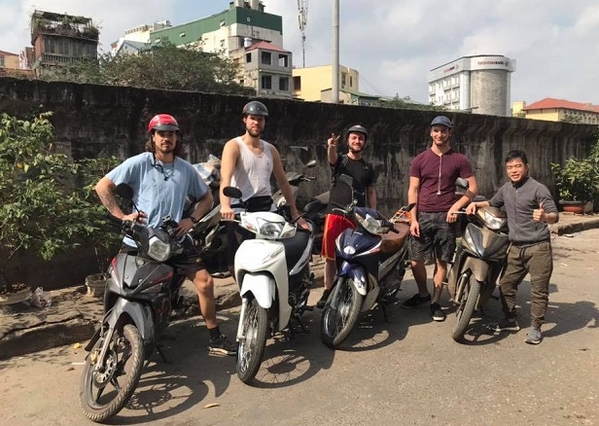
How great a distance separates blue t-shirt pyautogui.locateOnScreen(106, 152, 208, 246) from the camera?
3.59m

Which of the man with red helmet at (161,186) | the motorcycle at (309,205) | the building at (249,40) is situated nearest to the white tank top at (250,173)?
the motorcycle at (309,205)

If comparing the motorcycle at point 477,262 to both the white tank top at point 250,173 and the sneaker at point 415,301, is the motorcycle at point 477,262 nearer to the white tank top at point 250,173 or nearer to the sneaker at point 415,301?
the sneaker at point 415,301

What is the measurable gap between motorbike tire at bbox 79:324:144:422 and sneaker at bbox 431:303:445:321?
8.90 feet

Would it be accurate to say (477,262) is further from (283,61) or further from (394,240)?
(283,61)

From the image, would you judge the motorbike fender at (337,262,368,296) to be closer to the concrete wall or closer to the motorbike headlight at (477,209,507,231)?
the motorbike headlight at (477,209,507,231)

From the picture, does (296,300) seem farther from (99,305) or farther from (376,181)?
(376,181)

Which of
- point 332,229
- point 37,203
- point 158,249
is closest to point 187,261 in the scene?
point 158,249

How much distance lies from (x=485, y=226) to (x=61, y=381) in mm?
3393

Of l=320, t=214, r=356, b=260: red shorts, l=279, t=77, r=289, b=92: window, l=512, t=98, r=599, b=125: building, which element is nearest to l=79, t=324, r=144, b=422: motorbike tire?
l=320, t=214, r=356, b=260: red shorts

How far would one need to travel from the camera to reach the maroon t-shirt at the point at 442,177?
15.8 ft

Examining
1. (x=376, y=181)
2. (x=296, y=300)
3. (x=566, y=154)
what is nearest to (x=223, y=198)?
(x=296, y=300)

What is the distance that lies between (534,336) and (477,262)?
0.73m

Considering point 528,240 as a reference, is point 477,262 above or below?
below

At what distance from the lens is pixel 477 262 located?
4.33 metres
